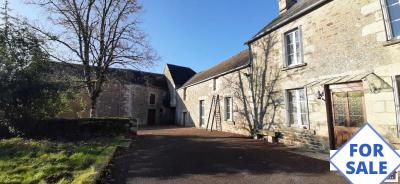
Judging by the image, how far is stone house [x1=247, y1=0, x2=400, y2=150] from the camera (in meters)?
6.15

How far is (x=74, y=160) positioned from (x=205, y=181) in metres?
3.60

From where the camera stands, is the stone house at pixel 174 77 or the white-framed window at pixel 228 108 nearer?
the white-framed window at pixel 228 108

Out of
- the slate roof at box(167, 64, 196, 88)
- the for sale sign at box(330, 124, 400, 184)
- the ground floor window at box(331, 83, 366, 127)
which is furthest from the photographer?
the slate roof at box(167, 64, 196, 88)

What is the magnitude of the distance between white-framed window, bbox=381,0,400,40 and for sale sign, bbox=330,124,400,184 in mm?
5167

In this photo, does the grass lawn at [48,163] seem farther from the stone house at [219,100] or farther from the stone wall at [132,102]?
the stone wall at [132,102]

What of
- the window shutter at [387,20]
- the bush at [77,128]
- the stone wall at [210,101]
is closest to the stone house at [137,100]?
the stone wall at [210,101]

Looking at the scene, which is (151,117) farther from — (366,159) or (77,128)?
(366,159)

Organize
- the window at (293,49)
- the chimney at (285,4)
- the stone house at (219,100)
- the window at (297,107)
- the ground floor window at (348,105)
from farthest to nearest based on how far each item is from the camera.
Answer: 1. the stone house at (219,100)
2. the chimney at (285,4)
3. the window at (293,49)
4. the window at (297,107)
5. the ground floor window at (348,105)

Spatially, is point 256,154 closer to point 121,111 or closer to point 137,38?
point 137,38

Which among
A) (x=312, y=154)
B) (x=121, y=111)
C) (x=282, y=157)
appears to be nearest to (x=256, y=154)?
(x=282, y=157)

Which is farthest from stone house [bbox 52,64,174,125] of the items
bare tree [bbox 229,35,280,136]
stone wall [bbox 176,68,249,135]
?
bare tree [bbox 229,35,280,136]

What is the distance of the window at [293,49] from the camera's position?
30.1 feet

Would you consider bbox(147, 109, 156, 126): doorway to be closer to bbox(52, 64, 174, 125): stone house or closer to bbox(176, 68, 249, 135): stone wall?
bbox(52, 64, 174, 125): stone house

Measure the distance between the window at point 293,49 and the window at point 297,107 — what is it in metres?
1.09
